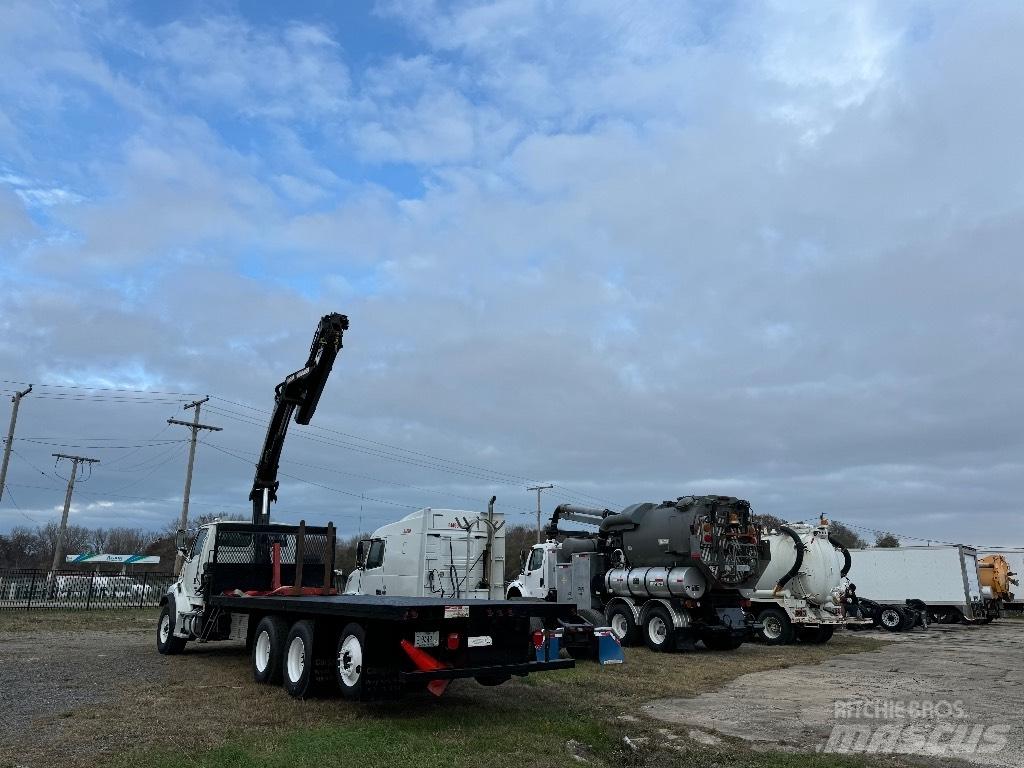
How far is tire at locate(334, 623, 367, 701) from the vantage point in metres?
8.09

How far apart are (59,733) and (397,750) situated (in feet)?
11.2

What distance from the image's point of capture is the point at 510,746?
716cm

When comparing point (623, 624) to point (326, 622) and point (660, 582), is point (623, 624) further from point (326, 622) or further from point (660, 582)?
point (326, 622)

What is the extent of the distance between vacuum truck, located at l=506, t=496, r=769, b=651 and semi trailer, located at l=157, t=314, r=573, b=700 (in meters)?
7.21

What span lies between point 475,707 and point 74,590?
29.0 metres

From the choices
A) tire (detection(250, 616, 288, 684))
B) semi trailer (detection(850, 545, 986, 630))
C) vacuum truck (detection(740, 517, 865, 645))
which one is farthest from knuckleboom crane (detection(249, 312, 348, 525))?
semi trailer (detection(850, 545, 986, 630))

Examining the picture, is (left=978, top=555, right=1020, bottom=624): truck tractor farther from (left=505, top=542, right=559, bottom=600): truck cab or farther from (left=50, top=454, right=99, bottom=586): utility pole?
(left=50, top=454, right=99, bottom=586): utility pole

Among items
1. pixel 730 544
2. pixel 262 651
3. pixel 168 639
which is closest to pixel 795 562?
pixel 730 544

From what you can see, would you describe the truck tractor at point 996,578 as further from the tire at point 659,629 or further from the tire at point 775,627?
the tire at point 659,629

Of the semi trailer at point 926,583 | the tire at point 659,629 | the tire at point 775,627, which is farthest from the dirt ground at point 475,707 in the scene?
the semi trailer at point 926,583

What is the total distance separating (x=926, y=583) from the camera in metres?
29.0

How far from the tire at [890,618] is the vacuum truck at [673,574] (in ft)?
38.3

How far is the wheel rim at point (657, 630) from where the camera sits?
17.5 meters

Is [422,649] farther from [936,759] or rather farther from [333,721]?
[936,759]
